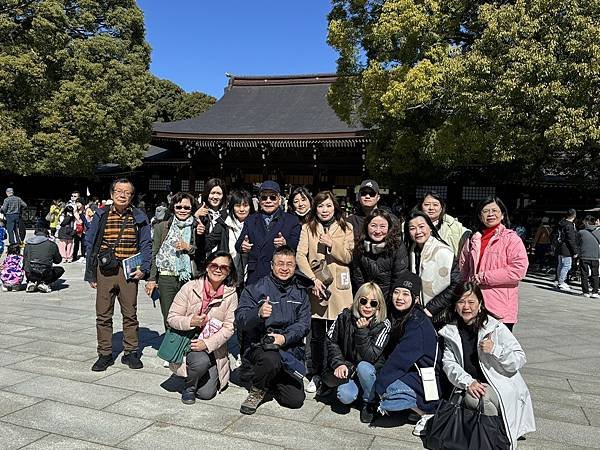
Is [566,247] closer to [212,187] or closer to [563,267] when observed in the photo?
[563,267]

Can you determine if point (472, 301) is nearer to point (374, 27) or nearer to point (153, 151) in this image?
point (374, 27)

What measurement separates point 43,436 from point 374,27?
37.4 feet

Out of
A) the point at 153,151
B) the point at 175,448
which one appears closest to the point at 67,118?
the point at 153,151

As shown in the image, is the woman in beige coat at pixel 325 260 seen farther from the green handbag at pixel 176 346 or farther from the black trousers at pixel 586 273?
the black trousers at pixel 586 273

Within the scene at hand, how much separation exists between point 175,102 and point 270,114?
13.9 meters

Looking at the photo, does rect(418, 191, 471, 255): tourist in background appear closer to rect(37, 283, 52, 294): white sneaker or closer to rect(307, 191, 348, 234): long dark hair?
rect(307, 191, 348, 234): long dark hair

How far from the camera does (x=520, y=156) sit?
11297 mm

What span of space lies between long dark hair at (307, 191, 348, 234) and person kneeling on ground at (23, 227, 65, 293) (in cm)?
536

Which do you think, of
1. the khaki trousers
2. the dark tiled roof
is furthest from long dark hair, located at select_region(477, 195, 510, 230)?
the dark tiled roof

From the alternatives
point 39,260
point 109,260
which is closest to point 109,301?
point 109,260

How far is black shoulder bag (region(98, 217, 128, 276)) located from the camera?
4.48 meters

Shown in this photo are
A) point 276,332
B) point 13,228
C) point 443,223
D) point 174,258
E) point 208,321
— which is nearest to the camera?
point 276,332

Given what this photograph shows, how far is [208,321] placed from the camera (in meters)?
4.07

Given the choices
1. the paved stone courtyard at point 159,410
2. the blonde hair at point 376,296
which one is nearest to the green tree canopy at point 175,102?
the paved stone courtyard at point 159,410
